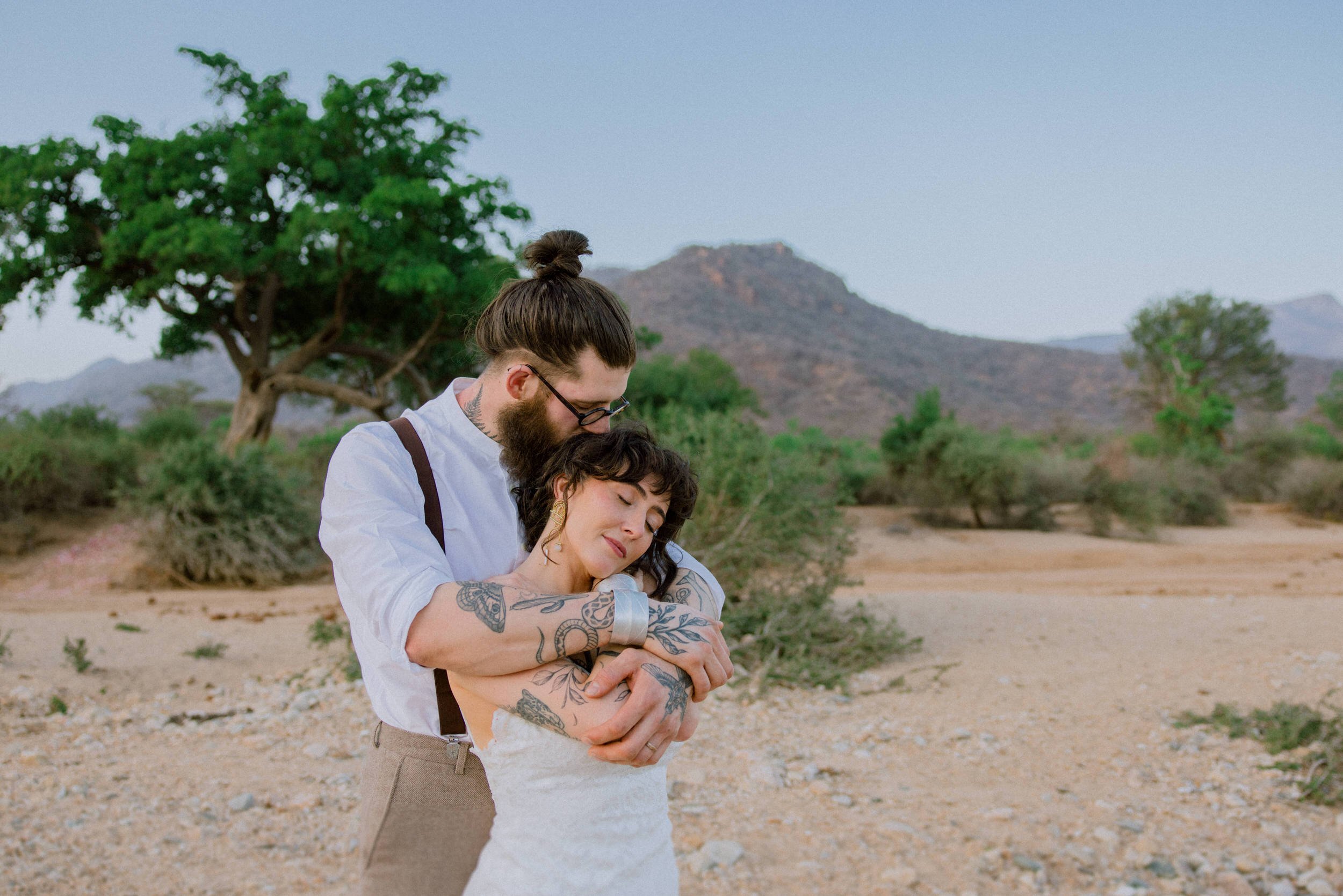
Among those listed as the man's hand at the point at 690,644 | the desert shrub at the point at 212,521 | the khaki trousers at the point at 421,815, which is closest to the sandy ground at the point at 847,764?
the desert shrub at the point at 212,521

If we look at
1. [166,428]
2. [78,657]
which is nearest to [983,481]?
[78,657]

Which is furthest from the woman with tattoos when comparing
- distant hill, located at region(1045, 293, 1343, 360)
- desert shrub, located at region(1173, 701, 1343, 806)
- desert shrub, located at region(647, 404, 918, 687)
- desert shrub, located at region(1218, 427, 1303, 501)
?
distant hill, located at region(1045, 293, 1343, 360)

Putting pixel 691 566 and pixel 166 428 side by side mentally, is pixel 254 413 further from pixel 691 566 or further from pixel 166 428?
pixel 691 566

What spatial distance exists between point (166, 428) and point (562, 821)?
18.4 meters

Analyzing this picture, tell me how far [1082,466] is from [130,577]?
15.6 meters

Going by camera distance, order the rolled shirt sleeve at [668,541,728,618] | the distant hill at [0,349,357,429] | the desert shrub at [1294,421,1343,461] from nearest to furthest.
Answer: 1. the rolled shirt sleeve at [668,541,728,618]
2. the desert shrub at [1294,421,1343,461]
3. the distant hill at [0,349,357,429]

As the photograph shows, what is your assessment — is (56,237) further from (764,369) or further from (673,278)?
(673,278)

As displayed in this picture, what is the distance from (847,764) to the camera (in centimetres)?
459

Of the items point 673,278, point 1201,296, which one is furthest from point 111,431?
point 673,278

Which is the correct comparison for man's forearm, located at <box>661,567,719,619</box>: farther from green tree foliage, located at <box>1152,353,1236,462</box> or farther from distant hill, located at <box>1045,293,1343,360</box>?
distant hill, located at <box>1045,293,1343,360</box>

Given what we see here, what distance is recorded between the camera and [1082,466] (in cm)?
1689

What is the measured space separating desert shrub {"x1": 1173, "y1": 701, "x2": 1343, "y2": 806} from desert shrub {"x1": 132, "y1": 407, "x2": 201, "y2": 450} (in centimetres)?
1576

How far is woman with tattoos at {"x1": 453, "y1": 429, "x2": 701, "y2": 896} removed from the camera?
1.59 meters

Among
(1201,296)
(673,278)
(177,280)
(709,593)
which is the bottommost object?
(709,593)
